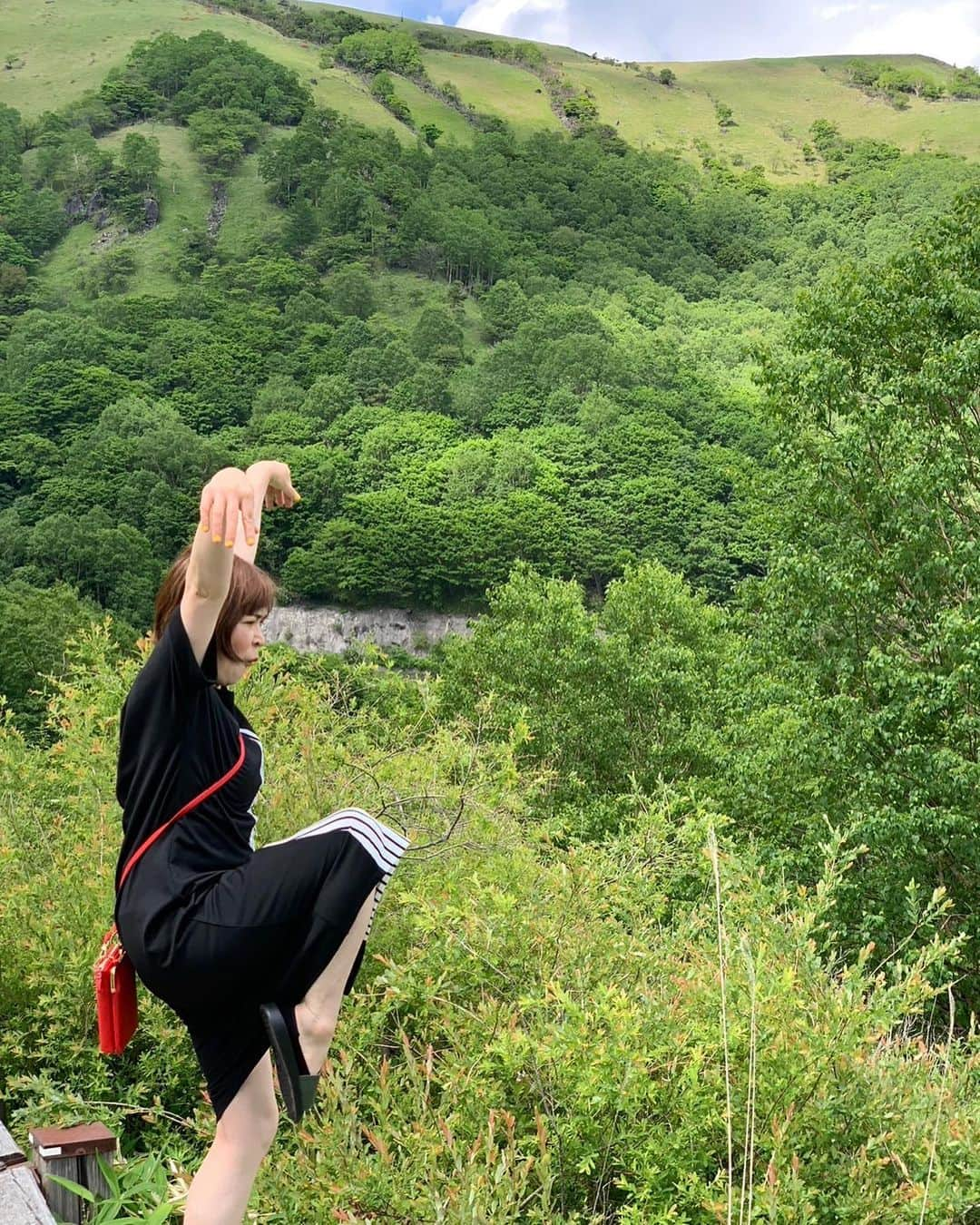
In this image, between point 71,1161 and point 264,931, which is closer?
point 264,931

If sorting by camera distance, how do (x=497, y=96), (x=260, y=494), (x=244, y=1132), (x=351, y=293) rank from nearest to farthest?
(x=260, y=494) → (x=244, y=1132) → (x=351, y=293) → (x=497, y=96)

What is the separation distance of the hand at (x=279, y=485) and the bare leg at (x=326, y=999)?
815 mm

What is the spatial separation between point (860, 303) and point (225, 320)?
117808mm

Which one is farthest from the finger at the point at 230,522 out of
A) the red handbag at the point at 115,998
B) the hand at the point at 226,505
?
the red handbag at the point at 115,998

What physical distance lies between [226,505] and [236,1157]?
1232 mm

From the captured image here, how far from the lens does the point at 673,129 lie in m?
185

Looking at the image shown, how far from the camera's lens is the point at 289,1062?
2227mm

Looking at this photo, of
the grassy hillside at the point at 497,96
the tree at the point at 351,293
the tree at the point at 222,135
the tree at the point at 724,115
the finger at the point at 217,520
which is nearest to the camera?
the finger at the point at 217,520

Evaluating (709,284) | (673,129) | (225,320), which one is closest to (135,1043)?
(225,320)

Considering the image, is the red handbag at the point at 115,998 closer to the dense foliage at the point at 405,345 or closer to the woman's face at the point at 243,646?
the woman's face at the point at 243,646

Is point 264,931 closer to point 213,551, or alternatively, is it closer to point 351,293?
point 213,551

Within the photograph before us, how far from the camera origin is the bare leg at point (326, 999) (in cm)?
224

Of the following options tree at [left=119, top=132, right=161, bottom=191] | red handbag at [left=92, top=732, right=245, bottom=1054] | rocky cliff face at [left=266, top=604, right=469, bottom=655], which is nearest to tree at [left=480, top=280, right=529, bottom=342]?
tree at [left=119, top=132, right=161, bottom=191]

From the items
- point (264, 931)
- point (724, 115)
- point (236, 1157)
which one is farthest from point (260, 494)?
point (724, 115)
